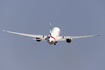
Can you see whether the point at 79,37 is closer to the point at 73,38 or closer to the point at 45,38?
the point at 73,38

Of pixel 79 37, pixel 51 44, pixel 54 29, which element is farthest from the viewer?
pixel 54 29

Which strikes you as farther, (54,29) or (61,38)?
(54,29)

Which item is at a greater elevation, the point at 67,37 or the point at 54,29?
the point at 54,29

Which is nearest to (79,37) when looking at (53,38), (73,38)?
(73,38)

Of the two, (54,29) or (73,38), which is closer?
(73,38)

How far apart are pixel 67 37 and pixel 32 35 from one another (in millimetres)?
15904

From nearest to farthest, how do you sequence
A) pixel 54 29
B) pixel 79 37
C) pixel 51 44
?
pixel 51 44 → pixel 79 37 → pixel 54 29

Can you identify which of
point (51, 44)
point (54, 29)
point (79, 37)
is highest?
point (54, 29)

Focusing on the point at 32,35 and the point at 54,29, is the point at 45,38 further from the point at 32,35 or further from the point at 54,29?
the point at 54,29

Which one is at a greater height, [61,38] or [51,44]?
[61,38]

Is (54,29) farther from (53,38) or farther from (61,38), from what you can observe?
(53,38)

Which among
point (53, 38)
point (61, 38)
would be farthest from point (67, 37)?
point (53, 38)

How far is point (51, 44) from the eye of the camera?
375 ft

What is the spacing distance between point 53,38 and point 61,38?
1054 centimetres
